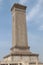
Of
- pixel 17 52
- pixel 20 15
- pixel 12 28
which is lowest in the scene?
pixel 17 52

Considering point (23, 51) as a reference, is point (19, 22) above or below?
above

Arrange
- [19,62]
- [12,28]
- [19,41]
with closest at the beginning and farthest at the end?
1. [19,62]
2. [19,41]
3. [12,28]

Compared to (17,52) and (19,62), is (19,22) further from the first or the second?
(19,62)

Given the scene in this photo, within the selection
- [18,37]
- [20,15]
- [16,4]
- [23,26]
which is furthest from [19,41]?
[16,4]

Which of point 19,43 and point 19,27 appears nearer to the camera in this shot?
point 19,43

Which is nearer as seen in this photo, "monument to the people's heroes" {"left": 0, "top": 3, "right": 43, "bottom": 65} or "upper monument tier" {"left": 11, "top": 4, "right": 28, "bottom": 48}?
"monument to the people's heroes" {"left": 0, "top": 3, "right": 43, "bottom": 65}

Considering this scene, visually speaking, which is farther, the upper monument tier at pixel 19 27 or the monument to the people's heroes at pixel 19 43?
the upper monument tier at pixel 19 27

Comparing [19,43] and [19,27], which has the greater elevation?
[19,27]

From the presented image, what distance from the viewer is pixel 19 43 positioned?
84.1 feet

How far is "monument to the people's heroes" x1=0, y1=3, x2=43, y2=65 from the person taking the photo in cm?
2403

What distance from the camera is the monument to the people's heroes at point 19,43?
24.0 m

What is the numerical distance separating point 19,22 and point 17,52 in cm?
521

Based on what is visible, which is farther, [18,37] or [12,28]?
[12,28]

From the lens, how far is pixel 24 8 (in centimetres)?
2712
